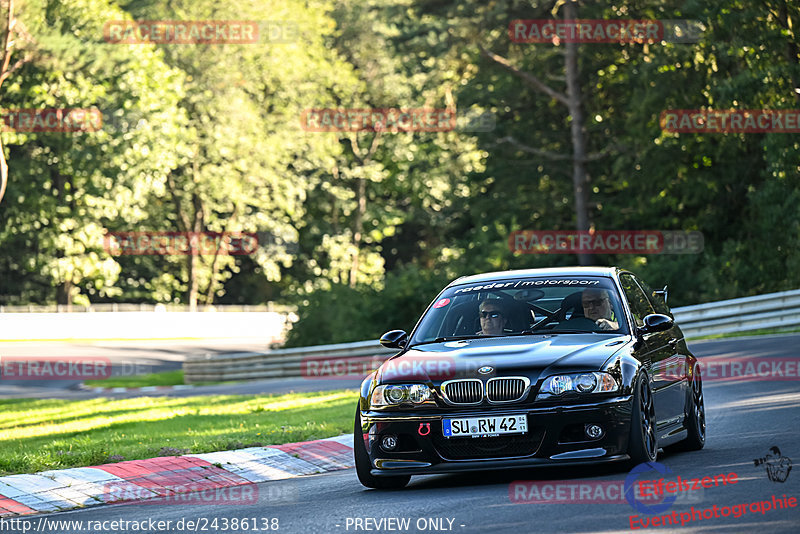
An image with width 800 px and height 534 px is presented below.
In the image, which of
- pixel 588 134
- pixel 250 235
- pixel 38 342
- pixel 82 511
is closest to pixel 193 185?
pixel 250 235

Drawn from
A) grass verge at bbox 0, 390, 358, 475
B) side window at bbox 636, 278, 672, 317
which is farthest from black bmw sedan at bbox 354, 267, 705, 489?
grass verge at bbox 0, 390, 358, 475

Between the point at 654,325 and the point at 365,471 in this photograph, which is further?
the point at 654,325

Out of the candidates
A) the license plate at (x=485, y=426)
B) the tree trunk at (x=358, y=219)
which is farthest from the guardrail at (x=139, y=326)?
the license plate at (x=485, y=426)

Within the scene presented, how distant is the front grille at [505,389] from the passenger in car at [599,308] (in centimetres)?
137

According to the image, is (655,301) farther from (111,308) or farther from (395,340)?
(111,308)

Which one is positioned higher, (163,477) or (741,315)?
(741,315)

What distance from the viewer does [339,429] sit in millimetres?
13383

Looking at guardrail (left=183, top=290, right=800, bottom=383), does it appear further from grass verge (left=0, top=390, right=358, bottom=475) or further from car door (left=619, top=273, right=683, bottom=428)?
car door (left=619, top=273, right=683, bottom=428)

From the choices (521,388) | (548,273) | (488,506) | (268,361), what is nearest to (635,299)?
(548,273)

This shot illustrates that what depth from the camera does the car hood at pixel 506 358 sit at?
27.8 ft

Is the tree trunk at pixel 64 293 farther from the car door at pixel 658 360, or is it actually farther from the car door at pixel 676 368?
the car door at pixel 658 360

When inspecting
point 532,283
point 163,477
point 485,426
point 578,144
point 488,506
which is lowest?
point 163,477

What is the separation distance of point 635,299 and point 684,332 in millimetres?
16218

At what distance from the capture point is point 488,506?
25.4 feet
